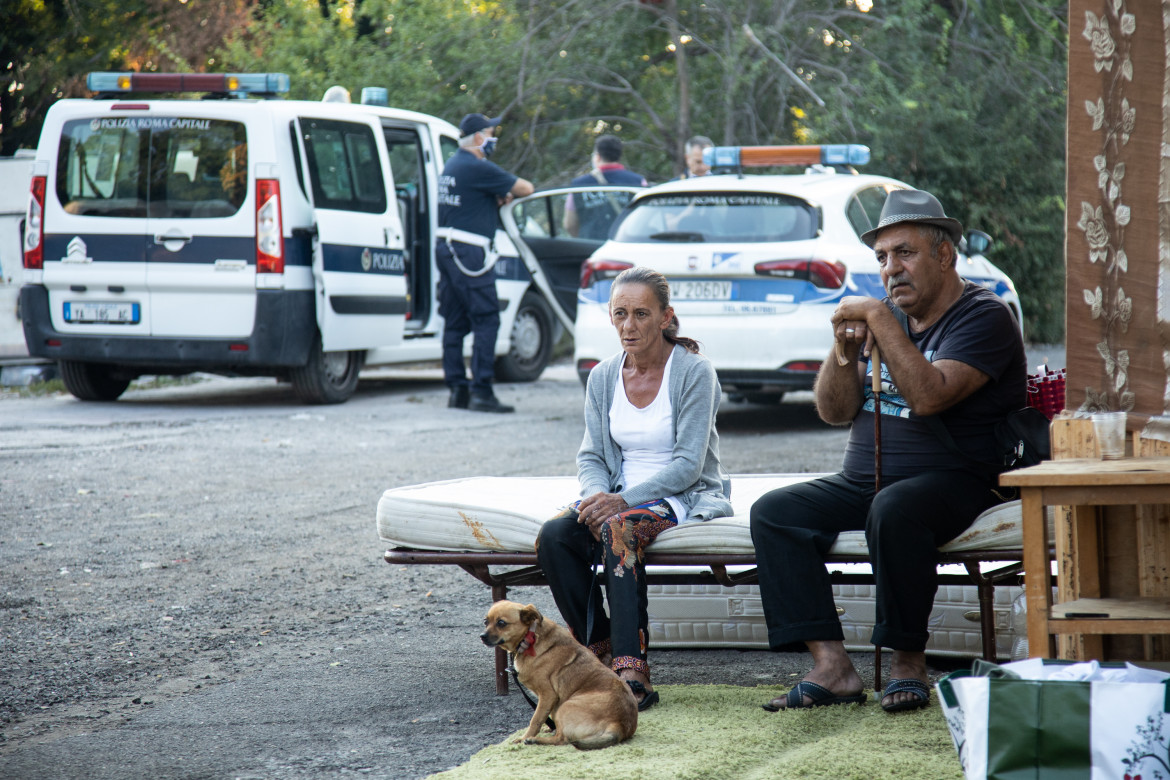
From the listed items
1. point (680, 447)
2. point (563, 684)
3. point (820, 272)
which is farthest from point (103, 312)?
point (563, 684)

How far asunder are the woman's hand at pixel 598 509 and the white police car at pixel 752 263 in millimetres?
4781

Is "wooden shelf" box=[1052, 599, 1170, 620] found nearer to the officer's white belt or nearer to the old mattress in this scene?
the old mattress

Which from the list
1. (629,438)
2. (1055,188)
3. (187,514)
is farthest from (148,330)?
(1055,188)

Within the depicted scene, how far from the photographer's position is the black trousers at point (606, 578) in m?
3.79

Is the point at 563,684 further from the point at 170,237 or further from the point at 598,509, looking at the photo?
the point at 170,237

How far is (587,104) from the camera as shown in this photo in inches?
642

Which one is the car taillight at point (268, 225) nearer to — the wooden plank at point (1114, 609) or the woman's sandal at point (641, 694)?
the woman's sandal at point (641, 694)

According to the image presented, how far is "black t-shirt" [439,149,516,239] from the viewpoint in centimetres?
1027

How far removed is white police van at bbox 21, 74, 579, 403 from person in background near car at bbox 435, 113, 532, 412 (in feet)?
1.21

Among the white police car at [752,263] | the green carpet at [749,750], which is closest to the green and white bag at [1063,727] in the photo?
the green carpet at [749,750]

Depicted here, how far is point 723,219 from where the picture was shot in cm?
877

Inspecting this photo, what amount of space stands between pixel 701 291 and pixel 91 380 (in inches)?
217

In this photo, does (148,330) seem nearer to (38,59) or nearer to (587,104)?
(38,59)

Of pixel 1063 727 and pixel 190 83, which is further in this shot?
pixel 190 83
